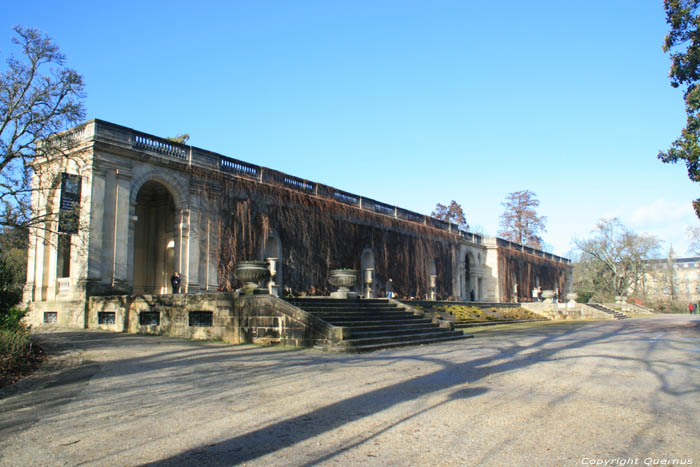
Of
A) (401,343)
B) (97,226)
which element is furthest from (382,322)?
(97,226)

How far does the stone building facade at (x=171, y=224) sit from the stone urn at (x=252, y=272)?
4.79 m

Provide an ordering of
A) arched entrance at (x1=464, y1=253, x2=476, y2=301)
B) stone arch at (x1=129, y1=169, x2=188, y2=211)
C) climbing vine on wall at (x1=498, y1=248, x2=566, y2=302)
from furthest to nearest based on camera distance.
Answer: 1. climbing vine on wall at (x1=498, y1=248, x2=566, y2=302)
2. arched entrance at (x1=464, y1=253, x2=476, y2=301)
3. stone arch at (x1=129, y1=169, x2=188, y2=211)

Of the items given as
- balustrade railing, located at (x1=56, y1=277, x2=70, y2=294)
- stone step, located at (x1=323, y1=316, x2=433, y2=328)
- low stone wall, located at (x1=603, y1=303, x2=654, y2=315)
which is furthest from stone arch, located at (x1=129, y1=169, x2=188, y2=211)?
low stone wall, located at (x1=603, y1=303, x2=654, y2=315)

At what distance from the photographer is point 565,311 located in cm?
3847

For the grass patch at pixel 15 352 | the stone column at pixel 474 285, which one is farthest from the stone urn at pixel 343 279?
the stone column at pixel 474 285

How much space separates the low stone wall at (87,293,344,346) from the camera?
12789 mm

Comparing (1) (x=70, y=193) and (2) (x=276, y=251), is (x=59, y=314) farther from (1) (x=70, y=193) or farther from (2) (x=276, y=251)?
(2) (x=276, y=251)

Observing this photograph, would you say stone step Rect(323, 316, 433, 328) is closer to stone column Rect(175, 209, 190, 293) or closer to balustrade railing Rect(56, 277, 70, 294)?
stone column Rect(175, 209, 190, 293)

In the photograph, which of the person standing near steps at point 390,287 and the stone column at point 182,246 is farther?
the person standing near steps at point 390,287

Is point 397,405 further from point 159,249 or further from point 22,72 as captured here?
point 159,249

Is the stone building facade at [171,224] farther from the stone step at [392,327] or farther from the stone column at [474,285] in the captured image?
the stone column at [474,285]

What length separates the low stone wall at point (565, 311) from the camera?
125 feet

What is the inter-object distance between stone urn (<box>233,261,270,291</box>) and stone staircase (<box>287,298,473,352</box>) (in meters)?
1.26

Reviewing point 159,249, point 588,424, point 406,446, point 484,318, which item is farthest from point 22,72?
point 484,318
